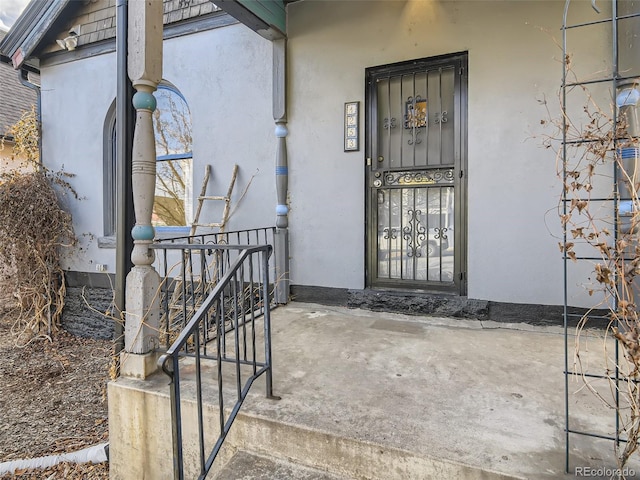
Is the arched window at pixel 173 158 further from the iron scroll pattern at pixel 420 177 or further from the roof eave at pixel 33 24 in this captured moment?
the iron scroll pattern at pixel 420 177

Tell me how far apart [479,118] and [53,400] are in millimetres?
4690

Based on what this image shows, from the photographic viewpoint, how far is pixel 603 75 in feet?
9.47

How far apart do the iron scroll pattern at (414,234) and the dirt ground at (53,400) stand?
289 centimetres

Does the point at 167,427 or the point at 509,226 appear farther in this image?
the point at 509,226

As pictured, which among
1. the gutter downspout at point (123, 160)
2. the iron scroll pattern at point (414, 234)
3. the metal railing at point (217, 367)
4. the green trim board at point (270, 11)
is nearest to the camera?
the metal railing at point (217, 367)

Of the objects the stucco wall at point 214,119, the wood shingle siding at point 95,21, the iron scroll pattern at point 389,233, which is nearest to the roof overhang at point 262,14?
the stucco wall at point 214,119

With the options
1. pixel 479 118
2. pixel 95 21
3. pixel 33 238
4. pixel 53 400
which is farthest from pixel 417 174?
pixel 33 238

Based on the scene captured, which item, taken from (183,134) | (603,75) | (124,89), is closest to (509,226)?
(603,75)

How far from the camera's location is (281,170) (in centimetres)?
390

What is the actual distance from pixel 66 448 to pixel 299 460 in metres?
2.20

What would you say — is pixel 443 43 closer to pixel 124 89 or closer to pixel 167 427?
pixel 124 89

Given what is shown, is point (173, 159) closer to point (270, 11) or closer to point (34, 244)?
point (270, 11)

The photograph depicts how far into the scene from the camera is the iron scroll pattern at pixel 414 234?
3500mm

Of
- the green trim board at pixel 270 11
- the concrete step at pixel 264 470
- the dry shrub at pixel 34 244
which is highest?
the green trim board at pixel 270 11
